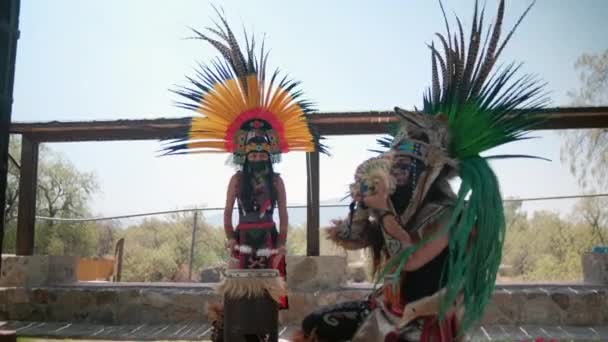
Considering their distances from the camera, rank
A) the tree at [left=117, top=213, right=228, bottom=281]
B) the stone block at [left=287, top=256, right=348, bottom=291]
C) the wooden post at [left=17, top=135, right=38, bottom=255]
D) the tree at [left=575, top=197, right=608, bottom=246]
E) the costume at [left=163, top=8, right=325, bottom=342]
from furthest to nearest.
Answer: the tree at [left=117, top=213, right=228, bottom=281]
the tree at [left=575, top=197, right=608, bottom=246]
the wooden post at [left=17, top=135, right=38, bottom=255]
the stone block at [left=287, top=256, right=348, bottom=291]
the costume at [left=163, top=8, right=325, bottom=342]

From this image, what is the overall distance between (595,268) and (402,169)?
4494 mm

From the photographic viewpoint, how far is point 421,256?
2.24m

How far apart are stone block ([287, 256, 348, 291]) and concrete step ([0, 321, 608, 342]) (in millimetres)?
503

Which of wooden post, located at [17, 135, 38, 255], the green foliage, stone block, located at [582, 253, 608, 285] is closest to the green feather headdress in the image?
stone block, located at [582, 253, 608, 285]

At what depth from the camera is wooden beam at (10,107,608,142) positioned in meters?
5.65

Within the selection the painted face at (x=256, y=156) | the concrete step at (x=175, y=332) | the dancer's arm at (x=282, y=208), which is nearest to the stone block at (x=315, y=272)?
the concrete step at (x=175, y=332)

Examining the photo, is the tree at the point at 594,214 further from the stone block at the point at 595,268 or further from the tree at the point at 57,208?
the tree at the point at 57,208

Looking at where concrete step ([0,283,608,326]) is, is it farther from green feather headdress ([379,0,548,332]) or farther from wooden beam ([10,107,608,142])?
green feather headdress ([379,0,548,332])

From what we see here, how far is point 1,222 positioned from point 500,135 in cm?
343

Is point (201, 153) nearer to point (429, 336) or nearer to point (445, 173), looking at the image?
point (445, 173)

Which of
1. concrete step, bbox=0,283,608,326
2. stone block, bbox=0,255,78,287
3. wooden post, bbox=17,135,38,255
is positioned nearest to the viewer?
concrete step, bbox=0,283,608,326

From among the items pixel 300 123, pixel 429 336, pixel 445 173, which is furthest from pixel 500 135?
pixel 300 123

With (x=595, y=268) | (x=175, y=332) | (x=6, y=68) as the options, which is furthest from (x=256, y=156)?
(x=595, y=268)

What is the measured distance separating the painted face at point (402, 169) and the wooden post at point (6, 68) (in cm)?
293
